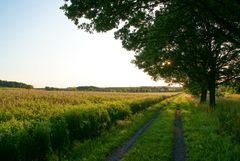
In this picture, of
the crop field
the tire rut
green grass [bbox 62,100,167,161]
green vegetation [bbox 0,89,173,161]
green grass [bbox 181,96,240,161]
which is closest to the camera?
green vegetation [bbox 0,89,173,161]

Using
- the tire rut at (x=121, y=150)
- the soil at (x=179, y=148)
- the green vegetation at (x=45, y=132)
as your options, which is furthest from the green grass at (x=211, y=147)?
the green vegetation at (x=45, y=132)

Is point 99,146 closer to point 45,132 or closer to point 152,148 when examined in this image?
point 152,148

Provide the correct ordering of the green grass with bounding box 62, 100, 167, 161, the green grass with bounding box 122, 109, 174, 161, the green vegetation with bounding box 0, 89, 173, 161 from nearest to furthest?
the green vegetation with bounding box 0, 89, 173, 161 < the green grass with bounding box 122, 109, 174, 161 < the green grass with bounding box 62, 100, 167, 161

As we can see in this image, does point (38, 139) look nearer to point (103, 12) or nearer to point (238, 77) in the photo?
point (103, 12)

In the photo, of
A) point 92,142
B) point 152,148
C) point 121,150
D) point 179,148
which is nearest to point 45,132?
point 121,150

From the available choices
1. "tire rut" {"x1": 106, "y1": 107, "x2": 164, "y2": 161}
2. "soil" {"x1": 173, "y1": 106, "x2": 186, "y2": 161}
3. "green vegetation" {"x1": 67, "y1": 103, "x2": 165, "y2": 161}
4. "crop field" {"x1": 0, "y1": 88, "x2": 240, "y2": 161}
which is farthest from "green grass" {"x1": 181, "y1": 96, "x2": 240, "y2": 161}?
"green vegetation" {"x1": 67, "y1": 103, "x2": 165, "y2": 161}

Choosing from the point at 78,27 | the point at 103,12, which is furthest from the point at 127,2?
the point at 78,27

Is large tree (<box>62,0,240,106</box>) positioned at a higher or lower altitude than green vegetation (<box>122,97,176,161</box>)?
higher

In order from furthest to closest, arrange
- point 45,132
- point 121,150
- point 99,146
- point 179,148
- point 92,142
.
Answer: point 92,142 → point 99,146 → point 179,148 → point 121,150 → point 45,132

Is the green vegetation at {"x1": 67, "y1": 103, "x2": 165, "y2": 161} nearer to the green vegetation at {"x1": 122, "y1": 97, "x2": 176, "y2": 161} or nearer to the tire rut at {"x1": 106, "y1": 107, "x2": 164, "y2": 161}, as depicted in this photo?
the tire rut at {"x1": 106, "y1": 107, "x2": 164, "y2": 161}

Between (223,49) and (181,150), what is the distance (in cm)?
2170

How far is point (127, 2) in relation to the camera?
14.9 metres

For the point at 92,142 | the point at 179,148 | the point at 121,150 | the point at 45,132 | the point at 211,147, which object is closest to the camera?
the point at 45,132

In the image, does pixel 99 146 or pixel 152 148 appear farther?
A: pixel 99 146
